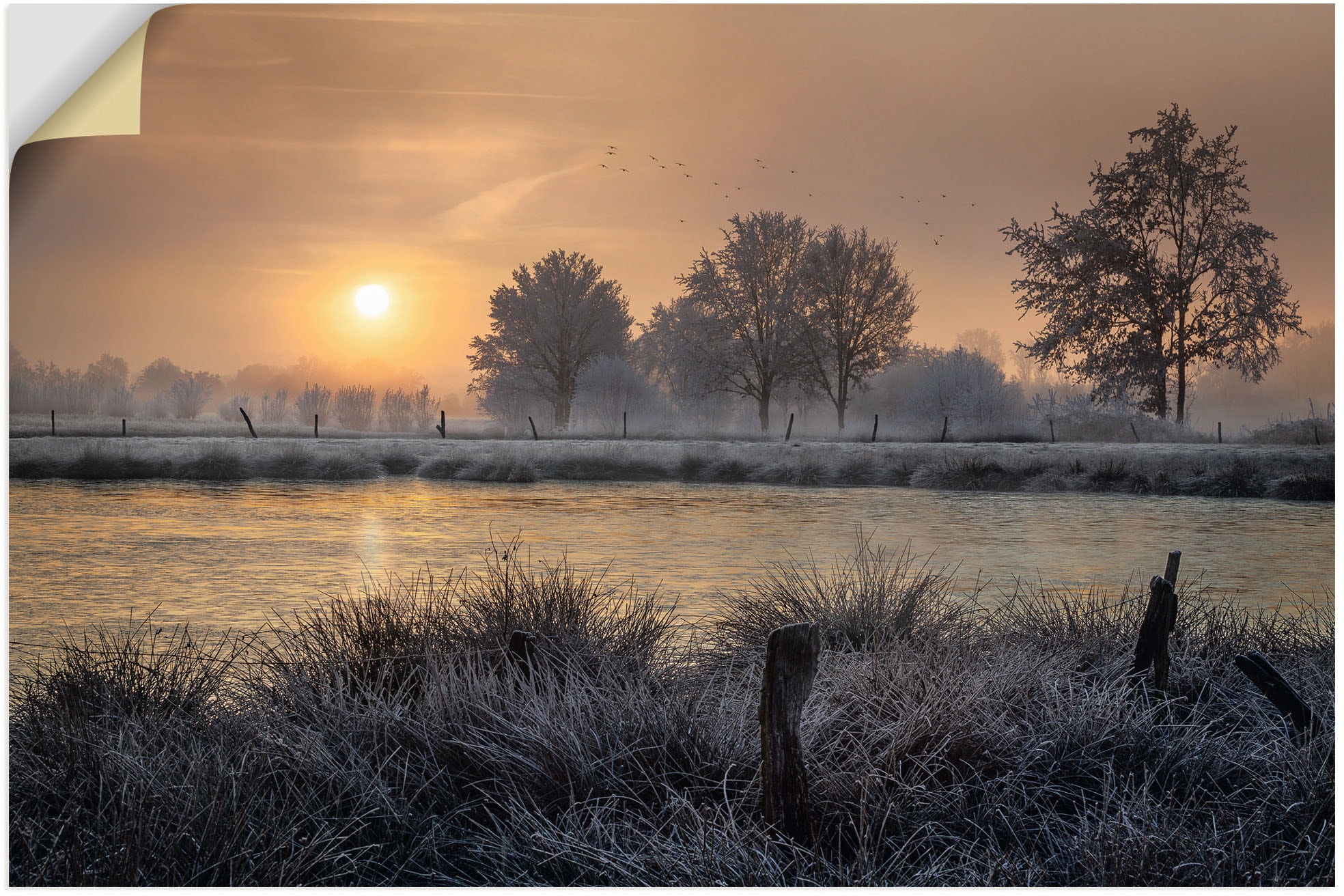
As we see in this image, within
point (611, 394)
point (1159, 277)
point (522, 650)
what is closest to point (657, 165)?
point (611, 394)

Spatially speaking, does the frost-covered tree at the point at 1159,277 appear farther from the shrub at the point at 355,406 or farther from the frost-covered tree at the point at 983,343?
the shrub at the point at 355,406

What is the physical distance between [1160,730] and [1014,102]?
102 inches

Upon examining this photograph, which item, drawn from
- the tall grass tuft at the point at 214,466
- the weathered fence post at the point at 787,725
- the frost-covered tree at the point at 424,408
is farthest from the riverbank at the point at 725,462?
the weathered fence post at the point at 787,725

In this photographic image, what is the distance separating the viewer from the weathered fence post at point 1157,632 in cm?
278

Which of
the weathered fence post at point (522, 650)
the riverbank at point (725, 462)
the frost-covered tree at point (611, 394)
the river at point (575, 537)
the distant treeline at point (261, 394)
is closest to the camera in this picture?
the weathered fence post at point (522, 650)

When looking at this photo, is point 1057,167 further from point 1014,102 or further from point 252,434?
point 252,434

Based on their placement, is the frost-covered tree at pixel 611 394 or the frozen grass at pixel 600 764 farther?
the frost-covered tree at pixel 611 394

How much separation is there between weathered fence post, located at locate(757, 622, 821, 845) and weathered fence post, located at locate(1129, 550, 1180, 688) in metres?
1.36

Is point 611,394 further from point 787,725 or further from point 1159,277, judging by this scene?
point 787,725

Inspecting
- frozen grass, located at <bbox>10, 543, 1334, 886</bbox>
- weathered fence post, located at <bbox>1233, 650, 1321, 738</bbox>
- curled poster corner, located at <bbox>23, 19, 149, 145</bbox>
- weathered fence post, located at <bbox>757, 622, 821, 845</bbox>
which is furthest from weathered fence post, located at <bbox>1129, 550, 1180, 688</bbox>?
curled poster corner, located at <bbox>23, 19, 149, 145</bbox>

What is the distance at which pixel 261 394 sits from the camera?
14.3ft

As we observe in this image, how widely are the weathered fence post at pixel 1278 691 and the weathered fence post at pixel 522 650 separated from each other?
6.33 feet

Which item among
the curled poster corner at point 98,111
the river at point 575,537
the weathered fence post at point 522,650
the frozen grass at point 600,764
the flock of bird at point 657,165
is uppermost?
the flock of bird at point 657,165

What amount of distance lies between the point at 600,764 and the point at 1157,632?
1.72 metres
